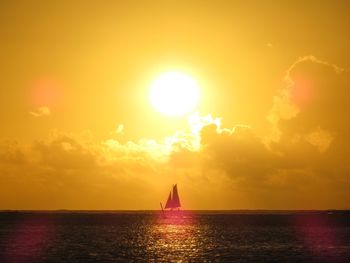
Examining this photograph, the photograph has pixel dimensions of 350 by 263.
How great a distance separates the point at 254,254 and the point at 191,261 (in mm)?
12633

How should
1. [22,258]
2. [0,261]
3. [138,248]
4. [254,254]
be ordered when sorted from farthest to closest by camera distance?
[138,248] → [254,254] → [22,258] → [0,261]

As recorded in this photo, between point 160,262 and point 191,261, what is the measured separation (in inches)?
162

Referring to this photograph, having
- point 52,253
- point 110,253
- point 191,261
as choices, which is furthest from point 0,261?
point 191,261

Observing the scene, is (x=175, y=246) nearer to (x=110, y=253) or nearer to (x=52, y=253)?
(x=110, y=253)

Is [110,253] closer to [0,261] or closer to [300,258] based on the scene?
[0,261]

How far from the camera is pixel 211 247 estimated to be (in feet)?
309

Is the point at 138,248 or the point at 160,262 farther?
the point at 138,248

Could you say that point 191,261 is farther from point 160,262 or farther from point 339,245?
point 339,245

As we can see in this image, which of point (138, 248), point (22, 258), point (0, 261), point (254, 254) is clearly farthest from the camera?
point (138, 248)

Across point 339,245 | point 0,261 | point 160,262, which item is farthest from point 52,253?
point 339,245

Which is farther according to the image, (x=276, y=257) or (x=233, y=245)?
(x=233, y=245)

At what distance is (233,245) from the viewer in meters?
97.6

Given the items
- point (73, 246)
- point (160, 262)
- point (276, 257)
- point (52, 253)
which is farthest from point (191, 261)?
point (73, 246)

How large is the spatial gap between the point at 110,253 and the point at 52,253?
28.1 feet
